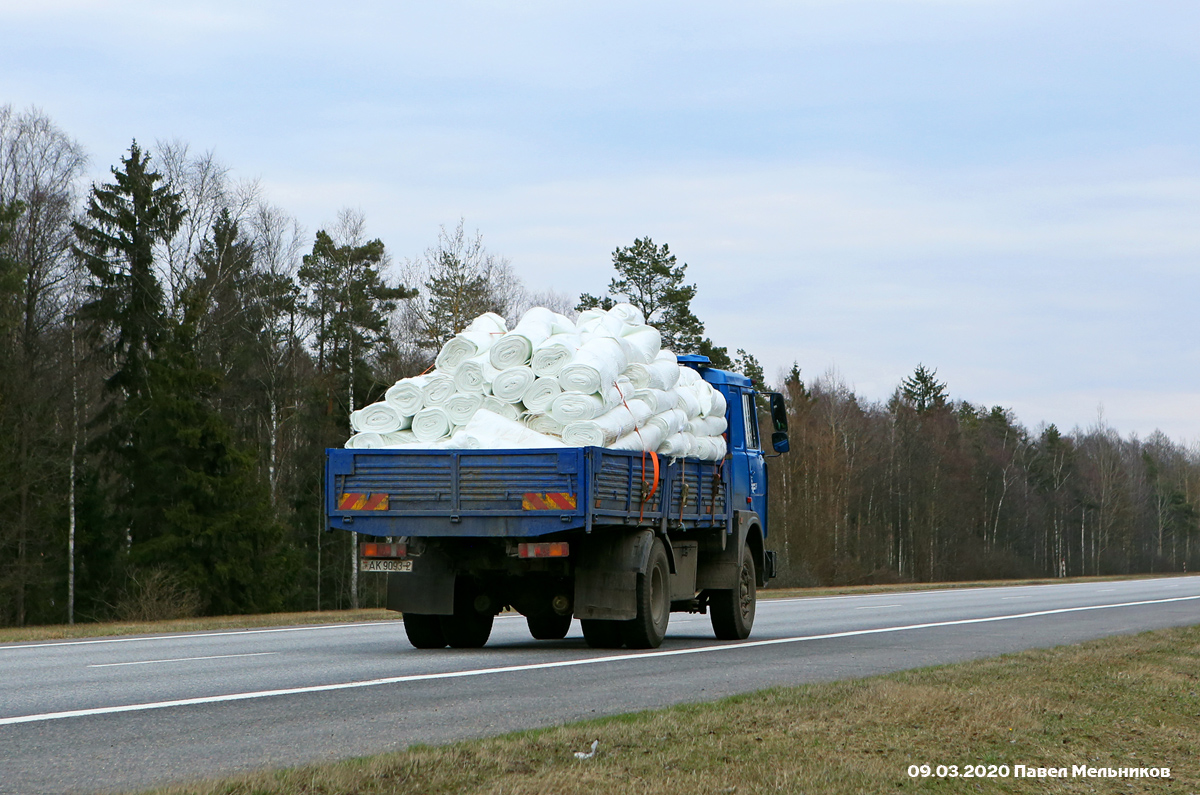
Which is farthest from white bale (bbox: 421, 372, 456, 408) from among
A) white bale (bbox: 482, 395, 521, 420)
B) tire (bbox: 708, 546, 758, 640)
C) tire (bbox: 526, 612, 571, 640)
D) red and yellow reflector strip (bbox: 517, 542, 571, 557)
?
tire (bbox: 708, 546, 758, 640)

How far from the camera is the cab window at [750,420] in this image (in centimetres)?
1695

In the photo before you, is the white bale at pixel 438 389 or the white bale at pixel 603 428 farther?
the white bale at pixel 438 389

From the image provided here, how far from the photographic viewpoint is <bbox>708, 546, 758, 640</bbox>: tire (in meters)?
16.1

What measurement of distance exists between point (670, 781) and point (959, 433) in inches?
3959

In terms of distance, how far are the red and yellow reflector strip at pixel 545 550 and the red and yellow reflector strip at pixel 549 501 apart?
0.44 m

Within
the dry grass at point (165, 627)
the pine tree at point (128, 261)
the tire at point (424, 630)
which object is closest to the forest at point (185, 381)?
the pine tree at point (128, 261)

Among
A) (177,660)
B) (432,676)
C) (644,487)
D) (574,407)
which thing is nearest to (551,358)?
(574,407)

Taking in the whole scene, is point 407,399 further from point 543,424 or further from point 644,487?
point 644,487

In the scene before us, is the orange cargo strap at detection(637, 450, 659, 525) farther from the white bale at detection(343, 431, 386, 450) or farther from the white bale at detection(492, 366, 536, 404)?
the white bale at detection(343, 431, 386, 450)

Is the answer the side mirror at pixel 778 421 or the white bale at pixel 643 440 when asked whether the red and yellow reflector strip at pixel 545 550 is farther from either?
the side mirror at pixel 778 421

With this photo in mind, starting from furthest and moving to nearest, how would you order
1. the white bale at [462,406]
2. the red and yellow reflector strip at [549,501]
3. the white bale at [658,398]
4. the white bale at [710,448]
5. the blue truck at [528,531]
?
the white bale at [710,448] < the white bale at [658,398] < the white bale at [462,406] < the blue truck at [528,531] < the red and yellow reflector strip at [549,501]

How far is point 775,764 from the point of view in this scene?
678 cm

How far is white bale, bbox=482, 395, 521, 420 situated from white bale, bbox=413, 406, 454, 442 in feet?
1.31

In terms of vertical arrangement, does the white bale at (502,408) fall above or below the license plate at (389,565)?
above
